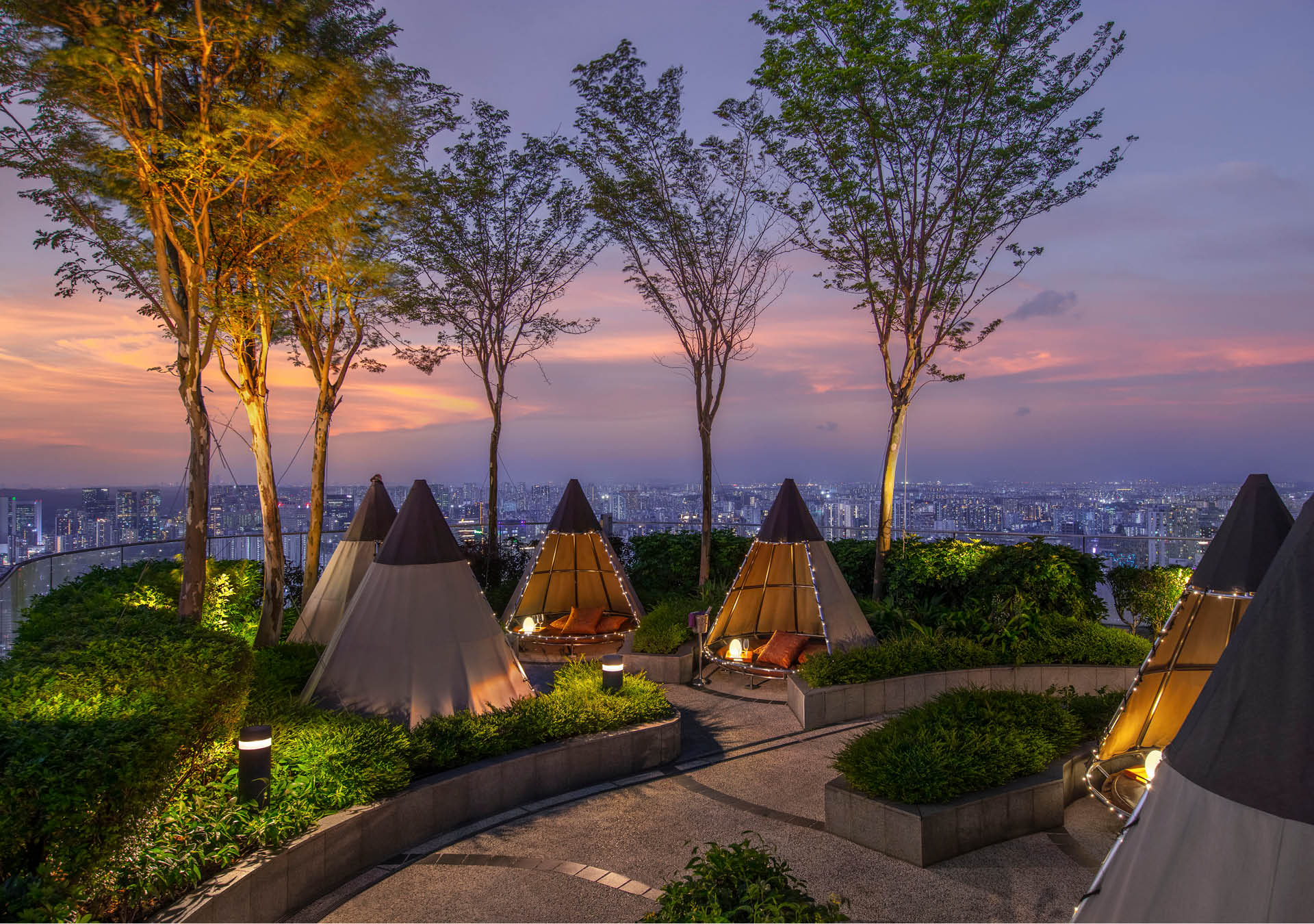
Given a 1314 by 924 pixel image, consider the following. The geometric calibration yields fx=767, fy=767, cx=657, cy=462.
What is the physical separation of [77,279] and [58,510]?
3.34 meters

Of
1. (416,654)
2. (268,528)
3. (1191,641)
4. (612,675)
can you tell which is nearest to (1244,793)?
(1191,641)

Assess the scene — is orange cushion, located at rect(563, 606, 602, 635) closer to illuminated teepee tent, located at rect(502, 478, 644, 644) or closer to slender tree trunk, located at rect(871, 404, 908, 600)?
illuminated teepee tent, located at rect(502, 478, 644, 644)

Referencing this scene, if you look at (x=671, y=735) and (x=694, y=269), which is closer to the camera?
(x=671, y=735)

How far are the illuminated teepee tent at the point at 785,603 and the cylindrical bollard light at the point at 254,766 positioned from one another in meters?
6.20

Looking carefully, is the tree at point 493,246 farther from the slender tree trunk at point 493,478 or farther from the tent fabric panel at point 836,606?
the tent fabric panel at point 836,606

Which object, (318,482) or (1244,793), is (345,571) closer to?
(318,482)

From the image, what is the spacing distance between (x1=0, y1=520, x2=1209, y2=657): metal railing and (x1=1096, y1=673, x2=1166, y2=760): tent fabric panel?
2.83 metres

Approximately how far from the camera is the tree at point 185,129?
7375mm

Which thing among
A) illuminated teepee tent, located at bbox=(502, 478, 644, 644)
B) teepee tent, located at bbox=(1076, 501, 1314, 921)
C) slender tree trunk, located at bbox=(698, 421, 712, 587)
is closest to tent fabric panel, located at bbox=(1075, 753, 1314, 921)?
teepee tent, located at bbox=(1076, 501, 1314, 921)

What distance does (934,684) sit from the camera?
352 inches

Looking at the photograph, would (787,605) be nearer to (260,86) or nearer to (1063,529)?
(1063,529)

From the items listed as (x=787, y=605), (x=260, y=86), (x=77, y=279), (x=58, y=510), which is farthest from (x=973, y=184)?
(x=58, y=510)

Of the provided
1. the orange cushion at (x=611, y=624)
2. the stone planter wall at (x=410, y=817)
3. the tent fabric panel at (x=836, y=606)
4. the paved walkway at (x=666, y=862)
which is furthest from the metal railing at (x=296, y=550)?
the paved walkway at (x=666, y=862)

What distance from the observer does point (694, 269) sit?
1421cm
